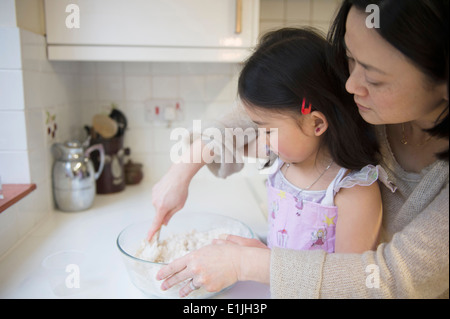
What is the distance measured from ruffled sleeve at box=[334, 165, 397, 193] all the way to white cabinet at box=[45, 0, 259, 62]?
567 mm

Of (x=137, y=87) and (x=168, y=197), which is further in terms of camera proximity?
(x=137, y=87)

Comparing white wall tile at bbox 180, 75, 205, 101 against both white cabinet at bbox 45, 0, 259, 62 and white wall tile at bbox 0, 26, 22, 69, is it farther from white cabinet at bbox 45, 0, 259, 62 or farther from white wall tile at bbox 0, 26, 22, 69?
white wall tile at bbox 0, 26, 22, 69

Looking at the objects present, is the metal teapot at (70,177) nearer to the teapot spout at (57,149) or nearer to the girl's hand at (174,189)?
the teapot spout at (57,149)

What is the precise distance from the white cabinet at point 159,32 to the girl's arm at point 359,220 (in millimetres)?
594

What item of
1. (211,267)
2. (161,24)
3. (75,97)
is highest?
(161,24)

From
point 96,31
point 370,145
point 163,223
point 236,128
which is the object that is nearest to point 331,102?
point 370,145

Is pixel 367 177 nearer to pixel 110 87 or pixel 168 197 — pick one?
pixel 168 197

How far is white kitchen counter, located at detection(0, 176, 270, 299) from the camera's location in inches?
29.8

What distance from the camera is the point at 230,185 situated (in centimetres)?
145

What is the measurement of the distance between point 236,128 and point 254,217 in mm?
375

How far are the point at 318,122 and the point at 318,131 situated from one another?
2cm

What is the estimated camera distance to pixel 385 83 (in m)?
0.49

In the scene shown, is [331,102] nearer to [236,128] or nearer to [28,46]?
[236,128]

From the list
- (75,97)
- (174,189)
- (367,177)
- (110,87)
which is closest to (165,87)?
(110,87)
